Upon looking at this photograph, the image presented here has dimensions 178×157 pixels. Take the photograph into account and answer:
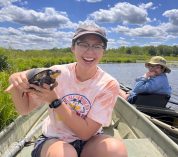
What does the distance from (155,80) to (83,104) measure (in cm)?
370

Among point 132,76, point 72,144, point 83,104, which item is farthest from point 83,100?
point 132,76

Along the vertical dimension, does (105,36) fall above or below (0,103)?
above

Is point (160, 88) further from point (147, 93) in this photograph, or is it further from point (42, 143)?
point (42, 143)

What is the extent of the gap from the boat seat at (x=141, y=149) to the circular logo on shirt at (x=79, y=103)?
0.95m

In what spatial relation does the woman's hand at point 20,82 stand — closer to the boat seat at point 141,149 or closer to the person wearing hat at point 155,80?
the boat seat at point 141,149

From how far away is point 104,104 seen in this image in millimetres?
2574

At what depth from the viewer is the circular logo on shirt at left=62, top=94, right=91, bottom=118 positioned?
2549 mm

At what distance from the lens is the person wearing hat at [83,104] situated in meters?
2.38

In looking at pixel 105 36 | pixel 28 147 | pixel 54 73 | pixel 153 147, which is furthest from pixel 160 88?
pixel 54 73

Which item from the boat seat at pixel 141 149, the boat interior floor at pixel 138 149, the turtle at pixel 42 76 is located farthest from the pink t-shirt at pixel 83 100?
the boat seat at pixel 141 149

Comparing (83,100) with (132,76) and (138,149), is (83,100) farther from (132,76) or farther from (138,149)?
(132,76)

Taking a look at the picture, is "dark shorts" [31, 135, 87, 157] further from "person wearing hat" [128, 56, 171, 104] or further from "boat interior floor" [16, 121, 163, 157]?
"person wearing hat" [128, 56, 171, 104]

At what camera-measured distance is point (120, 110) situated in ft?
18.0

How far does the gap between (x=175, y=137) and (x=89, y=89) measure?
9.43 feet
